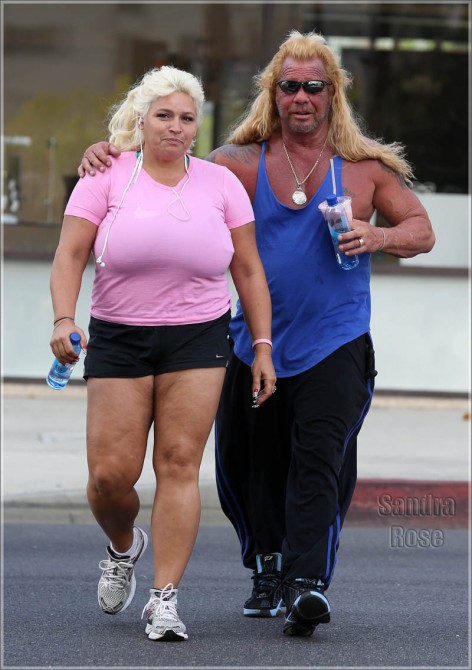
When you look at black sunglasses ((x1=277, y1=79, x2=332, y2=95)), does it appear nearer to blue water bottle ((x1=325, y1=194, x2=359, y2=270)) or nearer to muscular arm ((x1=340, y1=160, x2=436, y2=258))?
muscular arm ((x1=340, y1=160, x2=436, y2=258))

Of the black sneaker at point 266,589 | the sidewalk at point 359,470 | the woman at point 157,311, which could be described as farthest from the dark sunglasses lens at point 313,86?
the sidewalk at point 359,470

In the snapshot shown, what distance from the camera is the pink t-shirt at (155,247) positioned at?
4828 millimetres

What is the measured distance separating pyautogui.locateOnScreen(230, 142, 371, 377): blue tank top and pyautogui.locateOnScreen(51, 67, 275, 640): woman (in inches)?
14.5

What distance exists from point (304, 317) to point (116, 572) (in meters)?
1.18

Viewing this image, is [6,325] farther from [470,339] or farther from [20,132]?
[470,339]

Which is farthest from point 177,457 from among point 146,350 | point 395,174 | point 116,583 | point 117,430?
point 395,174

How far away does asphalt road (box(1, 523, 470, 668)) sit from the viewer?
4.77m

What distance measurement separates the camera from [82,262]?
16.3 ft

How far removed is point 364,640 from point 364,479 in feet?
12.6

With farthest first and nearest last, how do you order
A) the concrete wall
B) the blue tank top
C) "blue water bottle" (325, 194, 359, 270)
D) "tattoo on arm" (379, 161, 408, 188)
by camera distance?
1. the concrete wall
2. "tattoo on arm" (379, 161, 408, 188)
3. the blue tank top
4. "blue water bottle" (325, 194, 359, 270)

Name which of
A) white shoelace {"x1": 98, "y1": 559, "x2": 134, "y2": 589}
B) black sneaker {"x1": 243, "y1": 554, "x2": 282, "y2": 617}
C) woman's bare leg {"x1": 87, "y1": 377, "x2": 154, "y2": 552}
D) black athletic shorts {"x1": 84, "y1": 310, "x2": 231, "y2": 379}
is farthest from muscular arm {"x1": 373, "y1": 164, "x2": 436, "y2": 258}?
white shoelace {"x1": 98, "y1": 559, "x2": 134, "y2": 589}

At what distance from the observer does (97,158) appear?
4.99 meters

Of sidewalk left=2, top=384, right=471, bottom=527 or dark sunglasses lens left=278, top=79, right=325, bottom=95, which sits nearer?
dark sunglasses lens left=278, top=79, right=325, bottom=95

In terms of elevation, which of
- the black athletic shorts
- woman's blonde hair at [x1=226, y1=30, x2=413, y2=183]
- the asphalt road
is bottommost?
the asphalt road
